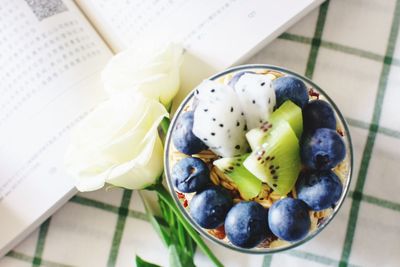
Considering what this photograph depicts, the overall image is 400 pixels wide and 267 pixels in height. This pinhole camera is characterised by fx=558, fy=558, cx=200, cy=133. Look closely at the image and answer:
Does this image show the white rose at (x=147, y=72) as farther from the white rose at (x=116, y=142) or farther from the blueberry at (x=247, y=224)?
the blueberry at (x=247, y=224)

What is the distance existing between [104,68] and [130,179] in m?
0.18

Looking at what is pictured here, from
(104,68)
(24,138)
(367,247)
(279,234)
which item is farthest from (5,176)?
(367,247)

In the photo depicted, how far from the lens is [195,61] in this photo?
76cm

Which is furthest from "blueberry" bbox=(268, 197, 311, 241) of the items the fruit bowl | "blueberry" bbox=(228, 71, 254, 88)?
"blueberry" bbox=(228, 71, 254, 88)

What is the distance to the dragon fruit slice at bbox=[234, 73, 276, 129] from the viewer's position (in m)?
0.55

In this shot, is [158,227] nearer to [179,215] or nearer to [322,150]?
[179,215]

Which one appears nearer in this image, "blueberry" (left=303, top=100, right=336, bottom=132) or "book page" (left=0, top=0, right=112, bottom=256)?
"blueberry" (left=303, top=100, right=336, bottom=132)


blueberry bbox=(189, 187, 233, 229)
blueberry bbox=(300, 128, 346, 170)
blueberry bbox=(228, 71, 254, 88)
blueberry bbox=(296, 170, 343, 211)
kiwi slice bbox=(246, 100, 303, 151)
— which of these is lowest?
blueberry bbox=(296, 170, 343, 211)

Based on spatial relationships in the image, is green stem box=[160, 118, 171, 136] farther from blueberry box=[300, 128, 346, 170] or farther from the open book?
blueberry box=[300, 128, 346, 170]

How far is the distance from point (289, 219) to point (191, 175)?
4.3 inches

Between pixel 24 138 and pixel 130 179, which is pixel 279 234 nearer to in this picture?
pixel 130 179

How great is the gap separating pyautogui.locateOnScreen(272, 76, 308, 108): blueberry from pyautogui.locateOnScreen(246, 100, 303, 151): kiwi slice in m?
0.01

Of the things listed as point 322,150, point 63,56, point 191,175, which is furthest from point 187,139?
point 63,56

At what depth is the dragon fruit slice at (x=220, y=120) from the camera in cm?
55
